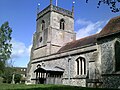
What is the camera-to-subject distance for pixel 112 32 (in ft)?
66.0

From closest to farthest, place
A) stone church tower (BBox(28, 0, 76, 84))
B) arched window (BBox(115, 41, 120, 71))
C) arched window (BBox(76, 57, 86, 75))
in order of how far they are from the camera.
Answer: arched window (BBox(115, 41, 120, 71)) → arched window (BBox(76, 57, 86, 75)) → stone church tower (BBox(28, 0, 76, 84))

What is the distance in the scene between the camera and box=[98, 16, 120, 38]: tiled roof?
20.5 meters

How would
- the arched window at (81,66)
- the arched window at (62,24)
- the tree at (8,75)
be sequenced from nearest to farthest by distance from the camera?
the arched window at (81,66)
the arched window at (62,24)
the tree at (8,75)

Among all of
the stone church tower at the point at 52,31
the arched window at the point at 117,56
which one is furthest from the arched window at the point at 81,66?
the stone church tower at the point at 52,31

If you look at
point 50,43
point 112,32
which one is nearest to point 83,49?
point 112,32

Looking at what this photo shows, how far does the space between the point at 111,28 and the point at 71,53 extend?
266 inches

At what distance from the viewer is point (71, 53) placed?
1025 inches

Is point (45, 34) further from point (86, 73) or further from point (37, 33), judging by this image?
point (86, 73)

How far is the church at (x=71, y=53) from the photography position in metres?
20.1

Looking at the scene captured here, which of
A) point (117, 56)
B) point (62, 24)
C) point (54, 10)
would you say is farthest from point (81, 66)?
point (54, 10)

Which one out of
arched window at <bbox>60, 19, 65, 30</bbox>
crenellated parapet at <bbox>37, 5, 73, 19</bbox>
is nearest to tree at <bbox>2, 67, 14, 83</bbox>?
crenellated parapet at <bbox>37, 5, 73, 19</bbox>

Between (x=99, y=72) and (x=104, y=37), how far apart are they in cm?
394

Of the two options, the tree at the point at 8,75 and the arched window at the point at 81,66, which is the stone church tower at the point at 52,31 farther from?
the arched window at the point at 81,66

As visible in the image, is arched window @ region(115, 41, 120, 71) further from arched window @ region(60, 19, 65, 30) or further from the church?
arched window @ region(60, 19, 65, 30)
